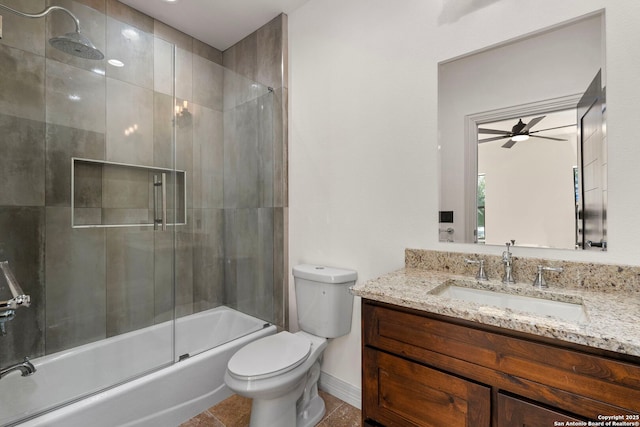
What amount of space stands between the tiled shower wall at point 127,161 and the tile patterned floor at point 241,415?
0.63 m

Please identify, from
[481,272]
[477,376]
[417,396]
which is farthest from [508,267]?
[417,396]

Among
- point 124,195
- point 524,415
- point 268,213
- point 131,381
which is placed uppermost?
point 124,195

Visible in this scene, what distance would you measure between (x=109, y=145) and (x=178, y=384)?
158 cm

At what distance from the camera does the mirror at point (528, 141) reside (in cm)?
117

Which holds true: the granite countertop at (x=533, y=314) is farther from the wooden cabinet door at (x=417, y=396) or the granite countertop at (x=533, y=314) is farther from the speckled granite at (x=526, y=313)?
the wooden cabinet door at (x=417, y=396)

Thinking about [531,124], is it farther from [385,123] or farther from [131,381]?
[131,381]

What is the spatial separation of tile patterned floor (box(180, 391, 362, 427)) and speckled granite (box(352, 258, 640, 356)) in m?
0.96

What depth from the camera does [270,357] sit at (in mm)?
1498

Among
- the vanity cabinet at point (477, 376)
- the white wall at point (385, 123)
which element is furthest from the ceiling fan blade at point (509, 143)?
the vanity cabinet at point (477, 376)

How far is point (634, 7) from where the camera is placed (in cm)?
108

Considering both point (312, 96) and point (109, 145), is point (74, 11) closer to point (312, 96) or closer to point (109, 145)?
point (109, 145)

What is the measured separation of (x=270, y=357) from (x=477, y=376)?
3.18ft

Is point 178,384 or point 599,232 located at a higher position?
point 599,232

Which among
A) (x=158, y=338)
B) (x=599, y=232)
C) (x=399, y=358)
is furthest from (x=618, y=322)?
(x=158, y=338)
